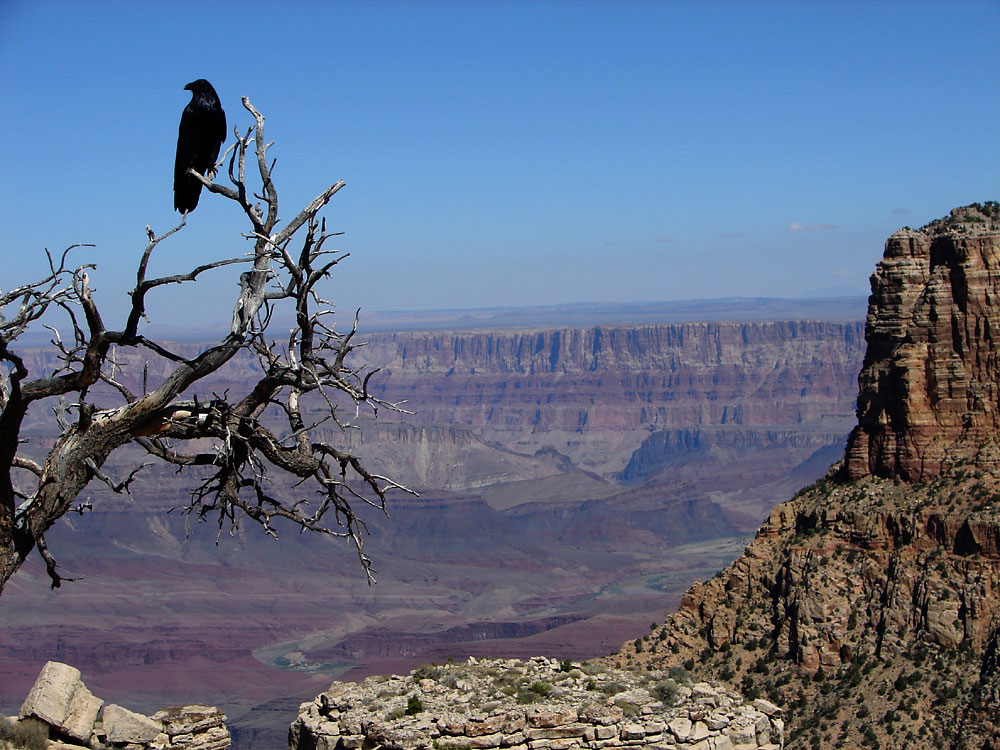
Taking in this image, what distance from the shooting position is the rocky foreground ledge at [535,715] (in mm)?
17922

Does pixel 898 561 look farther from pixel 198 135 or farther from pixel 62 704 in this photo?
pixel 198 135

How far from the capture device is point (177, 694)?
170125 mm

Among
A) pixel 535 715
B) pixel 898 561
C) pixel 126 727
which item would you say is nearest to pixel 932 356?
pixel 898 561

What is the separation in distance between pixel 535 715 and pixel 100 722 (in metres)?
5.96

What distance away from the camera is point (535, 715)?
1816 cm

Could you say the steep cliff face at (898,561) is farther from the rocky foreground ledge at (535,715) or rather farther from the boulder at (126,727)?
the boulder at (126,727)

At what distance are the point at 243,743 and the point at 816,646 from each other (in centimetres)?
8820

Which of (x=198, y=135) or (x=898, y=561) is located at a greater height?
(x=198, y=135)

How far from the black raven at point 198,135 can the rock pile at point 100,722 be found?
270 inches

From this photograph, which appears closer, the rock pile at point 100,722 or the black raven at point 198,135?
the black raven at point 198,135

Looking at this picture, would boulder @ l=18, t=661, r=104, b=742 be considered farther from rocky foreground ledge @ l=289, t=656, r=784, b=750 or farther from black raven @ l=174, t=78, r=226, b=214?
black raven @ l=174, t=78, r=226, b=214

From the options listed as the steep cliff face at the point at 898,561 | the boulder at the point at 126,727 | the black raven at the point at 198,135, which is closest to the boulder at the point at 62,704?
the boulder at the point at 126,727

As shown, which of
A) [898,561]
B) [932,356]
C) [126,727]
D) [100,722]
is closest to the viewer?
[126,727]

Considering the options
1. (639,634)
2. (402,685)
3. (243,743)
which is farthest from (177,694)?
(402,685)
